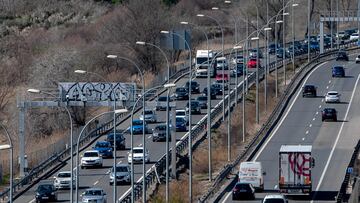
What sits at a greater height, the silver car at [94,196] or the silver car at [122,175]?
the silver car at [122,175]

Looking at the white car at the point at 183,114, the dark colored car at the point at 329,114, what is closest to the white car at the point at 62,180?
the white car at the point at 183,114

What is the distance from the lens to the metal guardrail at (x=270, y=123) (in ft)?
226

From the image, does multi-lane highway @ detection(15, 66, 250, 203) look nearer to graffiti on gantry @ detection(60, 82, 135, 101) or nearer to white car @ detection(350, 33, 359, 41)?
graffiti on gantry @ detection(60, 82, 135, 101)

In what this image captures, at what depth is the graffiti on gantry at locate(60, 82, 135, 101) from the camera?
81.6 meters

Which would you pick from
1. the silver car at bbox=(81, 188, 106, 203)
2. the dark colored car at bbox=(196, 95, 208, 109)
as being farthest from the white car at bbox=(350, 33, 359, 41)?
the silver car at bbox=(81, 188, 106, 203)

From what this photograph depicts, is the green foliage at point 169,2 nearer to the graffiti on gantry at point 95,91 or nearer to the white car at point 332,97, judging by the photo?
the white car at point 332,97

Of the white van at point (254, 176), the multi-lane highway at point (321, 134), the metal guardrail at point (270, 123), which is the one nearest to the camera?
the white van at point (254, 176)

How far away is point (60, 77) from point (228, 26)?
48.9 meters

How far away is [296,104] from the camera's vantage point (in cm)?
9812

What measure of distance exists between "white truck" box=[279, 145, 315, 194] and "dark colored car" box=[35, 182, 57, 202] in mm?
10238

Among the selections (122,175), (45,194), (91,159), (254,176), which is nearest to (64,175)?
(122,175)

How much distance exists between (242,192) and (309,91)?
3684 cm

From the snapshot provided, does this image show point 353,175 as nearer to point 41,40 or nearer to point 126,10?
point 126,10

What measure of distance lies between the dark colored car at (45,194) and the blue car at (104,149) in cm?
1374
